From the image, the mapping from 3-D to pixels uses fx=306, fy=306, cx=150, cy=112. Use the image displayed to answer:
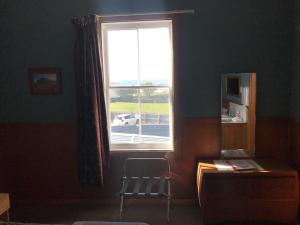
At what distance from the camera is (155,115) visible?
3691 mm

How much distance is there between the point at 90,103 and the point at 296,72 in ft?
7.50

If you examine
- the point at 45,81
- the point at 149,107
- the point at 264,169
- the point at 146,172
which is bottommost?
the point at 146,172

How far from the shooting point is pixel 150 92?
12.0 feet

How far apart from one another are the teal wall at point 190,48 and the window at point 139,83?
0.21m

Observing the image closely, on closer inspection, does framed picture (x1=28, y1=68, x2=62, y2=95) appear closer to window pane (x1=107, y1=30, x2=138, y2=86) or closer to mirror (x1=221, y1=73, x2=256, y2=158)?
window pane (x1=107, y1=30, x2=138, y2=86)

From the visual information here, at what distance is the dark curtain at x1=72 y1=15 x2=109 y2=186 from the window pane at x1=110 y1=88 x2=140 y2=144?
24 cm

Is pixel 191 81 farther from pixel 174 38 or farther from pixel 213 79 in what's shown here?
pixel 174 38

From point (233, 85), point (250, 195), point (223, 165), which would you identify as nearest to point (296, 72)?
point (233, 85)

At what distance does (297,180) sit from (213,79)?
4.47 ft

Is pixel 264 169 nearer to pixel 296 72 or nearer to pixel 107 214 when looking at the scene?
pixel 296 72

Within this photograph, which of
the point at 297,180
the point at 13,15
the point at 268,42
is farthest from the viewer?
the point at 13,15

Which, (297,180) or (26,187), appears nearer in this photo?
(297,180)

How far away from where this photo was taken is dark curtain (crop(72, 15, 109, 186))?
134 inches

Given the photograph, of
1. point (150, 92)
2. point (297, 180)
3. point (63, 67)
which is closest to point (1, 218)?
point (63, 67)
